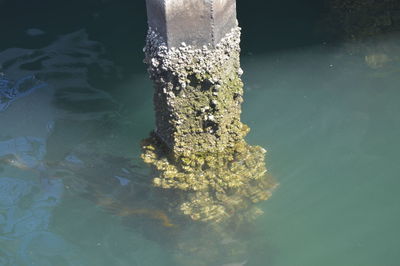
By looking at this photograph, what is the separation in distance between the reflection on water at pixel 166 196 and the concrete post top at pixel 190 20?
1.29 meters

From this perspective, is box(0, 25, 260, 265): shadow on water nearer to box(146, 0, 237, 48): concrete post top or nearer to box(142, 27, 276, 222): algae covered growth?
box(142, 27, 276, 222): algae covered growth

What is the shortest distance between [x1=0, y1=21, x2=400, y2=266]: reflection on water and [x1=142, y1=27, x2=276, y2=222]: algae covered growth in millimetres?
180

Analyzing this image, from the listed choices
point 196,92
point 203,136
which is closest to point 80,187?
point 203,136

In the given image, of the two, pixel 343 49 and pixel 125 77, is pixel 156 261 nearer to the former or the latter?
pixel 125 77

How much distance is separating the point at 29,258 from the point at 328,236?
2087 mm

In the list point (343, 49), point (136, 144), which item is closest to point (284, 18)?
point (343, 49)

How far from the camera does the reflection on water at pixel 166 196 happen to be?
3986 millimetres

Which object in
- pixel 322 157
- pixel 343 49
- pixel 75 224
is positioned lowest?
pixel 75 224

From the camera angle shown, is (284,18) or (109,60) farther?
(284,18)

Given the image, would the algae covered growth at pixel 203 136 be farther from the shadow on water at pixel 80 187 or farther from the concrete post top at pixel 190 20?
the shadow on water at pixel 80 187

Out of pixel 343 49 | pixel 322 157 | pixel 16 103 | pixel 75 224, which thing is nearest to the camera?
pixel 75 224

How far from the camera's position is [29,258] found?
3.92 m

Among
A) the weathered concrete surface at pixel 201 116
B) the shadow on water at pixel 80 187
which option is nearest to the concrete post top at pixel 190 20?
the weathered concrete surface at pixel 201 116

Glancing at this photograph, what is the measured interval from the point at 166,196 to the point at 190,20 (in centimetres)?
134
